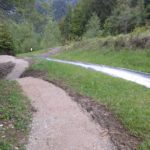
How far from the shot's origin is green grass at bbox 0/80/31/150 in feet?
24.1

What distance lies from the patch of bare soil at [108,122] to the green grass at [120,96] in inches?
7.0

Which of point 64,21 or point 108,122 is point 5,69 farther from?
point 64,21

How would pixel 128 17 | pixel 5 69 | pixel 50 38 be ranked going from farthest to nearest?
pixel 50 38, pixel 128 17, pixel 5 69

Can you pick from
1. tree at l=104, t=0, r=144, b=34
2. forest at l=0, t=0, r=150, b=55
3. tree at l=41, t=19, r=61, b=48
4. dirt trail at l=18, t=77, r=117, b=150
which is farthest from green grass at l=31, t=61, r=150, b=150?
tree at l=41, t=19, r=61, b=48

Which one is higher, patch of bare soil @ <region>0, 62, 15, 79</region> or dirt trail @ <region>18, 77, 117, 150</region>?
dirt trail @ <region>18, 77, 117, 150</region>

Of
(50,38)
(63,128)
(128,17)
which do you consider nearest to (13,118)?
(63,128)

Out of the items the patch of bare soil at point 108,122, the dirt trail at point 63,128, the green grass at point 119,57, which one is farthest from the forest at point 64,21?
the dirt trail at point 63,128

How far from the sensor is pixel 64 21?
249 ft

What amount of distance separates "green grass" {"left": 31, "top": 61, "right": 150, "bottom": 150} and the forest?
329 centimetres

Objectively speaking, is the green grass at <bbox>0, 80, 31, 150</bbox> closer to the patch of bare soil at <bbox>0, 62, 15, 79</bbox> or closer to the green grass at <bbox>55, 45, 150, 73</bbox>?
the patch of bare soil at <bbox>0, 62, 15, 79</bbox>

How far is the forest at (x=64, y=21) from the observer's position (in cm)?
1567

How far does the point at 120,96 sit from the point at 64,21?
2586 inches

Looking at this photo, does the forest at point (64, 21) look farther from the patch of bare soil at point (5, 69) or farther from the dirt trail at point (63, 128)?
the dirt trail at point (63, 128)

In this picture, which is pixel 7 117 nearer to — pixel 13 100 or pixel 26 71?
pixel 13 100
